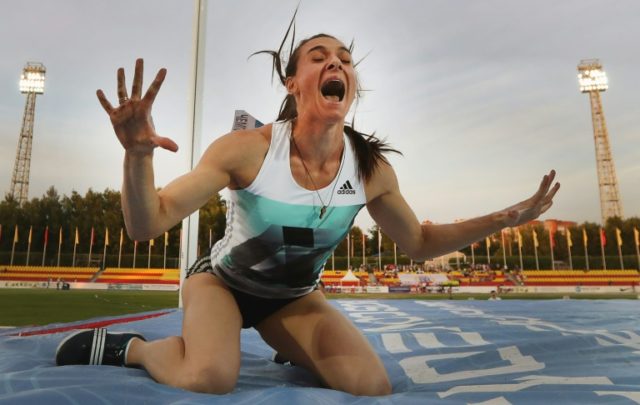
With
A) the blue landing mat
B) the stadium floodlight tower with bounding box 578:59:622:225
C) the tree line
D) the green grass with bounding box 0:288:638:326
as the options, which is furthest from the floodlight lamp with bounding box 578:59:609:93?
the blue landing mat

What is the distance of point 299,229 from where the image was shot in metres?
1.67

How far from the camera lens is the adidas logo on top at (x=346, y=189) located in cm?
175

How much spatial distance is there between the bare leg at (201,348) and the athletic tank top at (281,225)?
0.12m

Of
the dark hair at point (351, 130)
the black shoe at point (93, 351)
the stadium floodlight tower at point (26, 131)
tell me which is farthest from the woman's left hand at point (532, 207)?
the stadium floodlight tower at point (26, 131)

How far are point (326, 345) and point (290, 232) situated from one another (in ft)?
1.58

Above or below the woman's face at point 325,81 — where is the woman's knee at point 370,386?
below

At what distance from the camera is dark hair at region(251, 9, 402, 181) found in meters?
1.85

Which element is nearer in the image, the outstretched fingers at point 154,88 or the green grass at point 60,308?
the outstretched fingers at point 154,88

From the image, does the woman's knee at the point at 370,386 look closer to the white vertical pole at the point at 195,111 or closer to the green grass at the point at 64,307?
the white vertical pole at the point at 195,111

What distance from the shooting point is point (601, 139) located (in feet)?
128

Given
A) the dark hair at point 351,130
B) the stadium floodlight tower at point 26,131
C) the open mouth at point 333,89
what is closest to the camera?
the open mouth at point 333,89

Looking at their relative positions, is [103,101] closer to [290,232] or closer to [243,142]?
[243,142]

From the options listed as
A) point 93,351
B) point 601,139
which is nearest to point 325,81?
point 93,351

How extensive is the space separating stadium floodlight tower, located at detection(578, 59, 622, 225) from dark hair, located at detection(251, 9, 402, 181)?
3833 cm
